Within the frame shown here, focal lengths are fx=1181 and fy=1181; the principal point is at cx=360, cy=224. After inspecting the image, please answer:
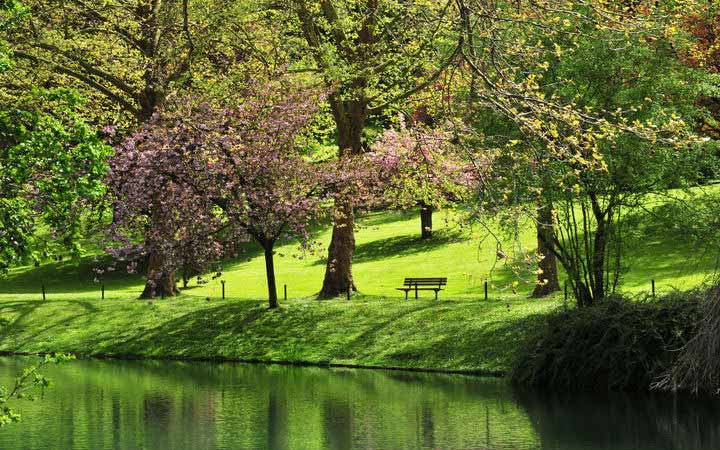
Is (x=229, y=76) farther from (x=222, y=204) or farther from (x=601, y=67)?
(x=601, y=67)

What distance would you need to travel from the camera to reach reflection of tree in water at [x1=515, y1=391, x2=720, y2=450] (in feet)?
70.3

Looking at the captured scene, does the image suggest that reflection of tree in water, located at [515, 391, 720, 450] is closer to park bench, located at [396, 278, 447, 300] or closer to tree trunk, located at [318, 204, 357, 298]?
park bench, located at [396, 278, 447, 300]

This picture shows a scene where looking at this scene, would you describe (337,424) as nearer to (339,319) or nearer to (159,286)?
(339,319)

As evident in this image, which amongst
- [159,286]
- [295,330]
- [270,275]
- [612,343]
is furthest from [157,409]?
[159,286]

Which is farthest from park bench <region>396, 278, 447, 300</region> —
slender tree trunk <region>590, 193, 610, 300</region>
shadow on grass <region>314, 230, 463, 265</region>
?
shadow on grass <region>314, 230, 463, 265</region>

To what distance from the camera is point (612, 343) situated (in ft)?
91.5

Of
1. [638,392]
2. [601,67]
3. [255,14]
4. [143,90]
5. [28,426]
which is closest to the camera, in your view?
[28,426]

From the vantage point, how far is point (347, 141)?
140 feet

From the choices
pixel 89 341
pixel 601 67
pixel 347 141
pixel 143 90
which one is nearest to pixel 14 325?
pixel 89 341

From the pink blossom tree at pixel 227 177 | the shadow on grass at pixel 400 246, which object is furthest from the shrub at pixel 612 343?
the shadow on grass at pixel 400 246

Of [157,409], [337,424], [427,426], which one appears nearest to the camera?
[427,426]

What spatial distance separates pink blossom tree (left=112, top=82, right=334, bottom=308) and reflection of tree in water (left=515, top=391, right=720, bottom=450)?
43.7 feet

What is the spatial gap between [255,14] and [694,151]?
1720cm

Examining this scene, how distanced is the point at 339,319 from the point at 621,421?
15.7 m
